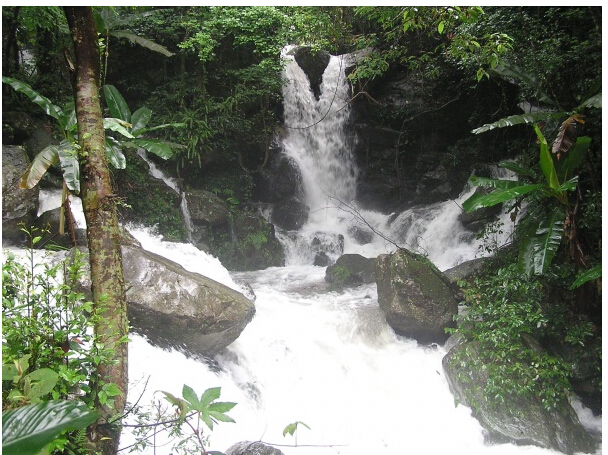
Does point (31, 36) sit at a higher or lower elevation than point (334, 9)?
higher

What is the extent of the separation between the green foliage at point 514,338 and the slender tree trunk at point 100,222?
11.2 ft

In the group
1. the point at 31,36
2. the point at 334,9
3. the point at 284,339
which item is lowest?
the point at 284,339

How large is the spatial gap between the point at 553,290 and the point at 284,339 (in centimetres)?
289

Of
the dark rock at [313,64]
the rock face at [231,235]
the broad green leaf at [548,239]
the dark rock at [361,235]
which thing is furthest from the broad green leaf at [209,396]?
the dark rock at [313,64]

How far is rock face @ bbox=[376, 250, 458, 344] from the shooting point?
17.0ft

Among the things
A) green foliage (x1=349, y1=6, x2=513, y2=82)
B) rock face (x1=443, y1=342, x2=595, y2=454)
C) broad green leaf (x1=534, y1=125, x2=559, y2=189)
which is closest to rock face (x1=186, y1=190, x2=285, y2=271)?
green foliage (x1=349, y1=6, x2=513, y2=82)

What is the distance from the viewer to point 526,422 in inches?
158

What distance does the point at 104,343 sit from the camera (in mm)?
1938

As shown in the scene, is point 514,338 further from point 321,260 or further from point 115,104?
point 115,104

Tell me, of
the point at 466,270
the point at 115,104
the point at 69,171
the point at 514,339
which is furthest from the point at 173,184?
the point at 514,339

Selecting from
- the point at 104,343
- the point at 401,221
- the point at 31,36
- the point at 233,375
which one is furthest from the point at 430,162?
the point at 104,343

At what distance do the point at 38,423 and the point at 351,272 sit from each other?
19.6 ft

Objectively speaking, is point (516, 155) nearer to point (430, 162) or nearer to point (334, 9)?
point (430, 162)

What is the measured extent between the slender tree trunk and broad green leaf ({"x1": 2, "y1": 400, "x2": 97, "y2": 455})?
20.0 inches
